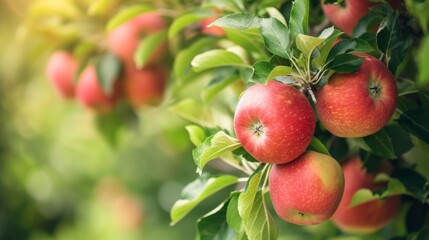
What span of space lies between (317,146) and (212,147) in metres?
0.15

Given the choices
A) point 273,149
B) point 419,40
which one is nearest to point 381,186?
point 419,40

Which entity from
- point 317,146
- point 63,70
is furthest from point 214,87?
point 63,70

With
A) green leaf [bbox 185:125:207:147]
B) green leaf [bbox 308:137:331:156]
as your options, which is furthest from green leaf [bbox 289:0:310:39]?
green leaf [bbox 185:125:207:147]

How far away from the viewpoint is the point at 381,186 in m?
1.16

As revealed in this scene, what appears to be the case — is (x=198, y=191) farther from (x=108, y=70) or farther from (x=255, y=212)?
(x=108, y=70)

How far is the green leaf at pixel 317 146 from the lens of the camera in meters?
0.87

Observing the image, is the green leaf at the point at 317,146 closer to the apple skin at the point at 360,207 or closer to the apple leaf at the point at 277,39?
the apple leaf at the point at 277,39

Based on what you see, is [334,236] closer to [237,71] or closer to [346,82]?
[237,71]

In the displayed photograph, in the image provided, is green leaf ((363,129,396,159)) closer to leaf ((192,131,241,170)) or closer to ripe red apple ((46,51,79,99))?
leaf ((192,131,241,170))

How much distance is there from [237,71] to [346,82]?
39cm

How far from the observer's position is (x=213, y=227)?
0.99m

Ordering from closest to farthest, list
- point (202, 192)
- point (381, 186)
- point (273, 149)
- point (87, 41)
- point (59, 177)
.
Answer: point (273, 149) < point (202, 192) < point (381, 186) < point (87, 41) < point (59, 177)

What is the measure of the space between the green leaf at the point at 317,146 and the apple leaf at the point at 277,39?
0.13 meters

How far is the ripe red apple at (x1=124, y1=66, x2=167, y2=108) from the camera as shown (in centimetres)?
163
